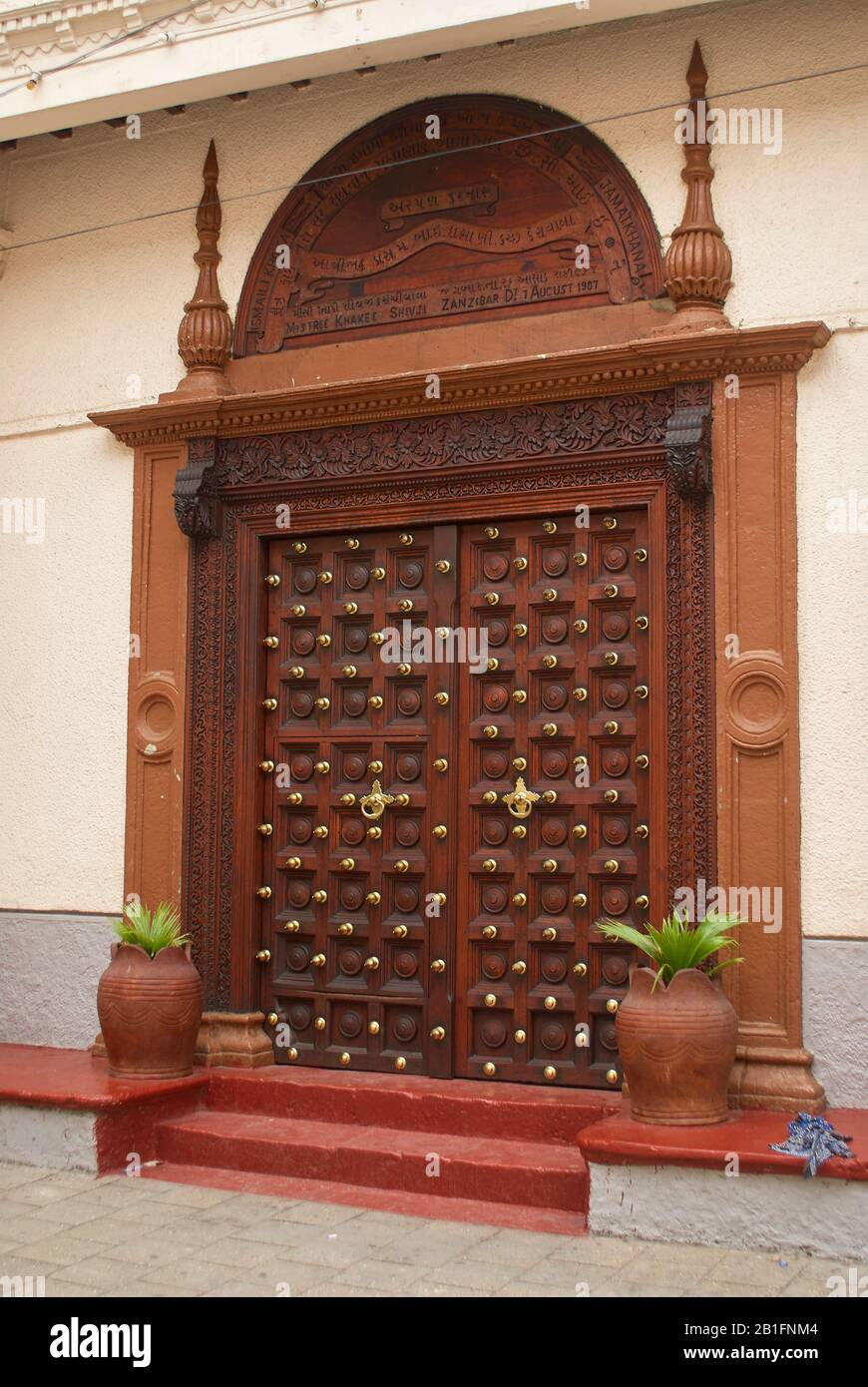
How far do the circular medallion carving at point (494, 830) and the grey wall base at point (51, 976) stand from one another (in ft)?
6.66

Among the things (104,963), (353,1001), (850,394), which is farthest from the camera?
(104,963)

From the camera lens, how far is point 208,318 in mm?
7031

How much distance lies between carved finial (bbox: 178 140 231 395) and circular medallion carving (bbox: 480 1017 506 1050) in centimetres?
324

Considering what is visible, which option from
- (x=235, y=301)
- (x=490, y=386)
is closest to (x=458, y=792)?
(x=490, y=386)

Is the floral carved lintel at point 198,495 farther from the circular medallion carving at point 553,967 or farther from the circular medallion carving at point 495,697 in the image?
the circular medallion carving at point 553,967

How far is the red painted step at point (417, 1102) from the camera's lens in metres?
Answer: 5.86

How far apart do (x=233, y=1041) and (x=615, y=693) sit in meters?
2.40

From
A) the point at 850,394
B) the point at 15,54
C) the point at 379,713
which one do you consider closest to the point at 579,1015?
the point at 379,713

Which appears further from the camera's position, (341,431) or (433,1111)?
(341,431)

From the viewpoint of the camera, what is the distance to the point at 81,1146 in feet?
19.7

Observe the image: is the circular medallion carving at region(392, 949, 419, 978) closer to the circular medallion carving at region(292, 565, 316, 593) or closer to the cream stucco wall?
the cream stucco wall

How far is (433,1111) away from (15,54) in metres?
5.22

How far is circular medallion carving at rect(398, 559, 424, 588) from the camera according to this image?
22.0 feet

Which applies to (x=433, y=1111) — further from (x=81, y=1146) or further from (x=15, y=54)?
(x=15, y=54)
